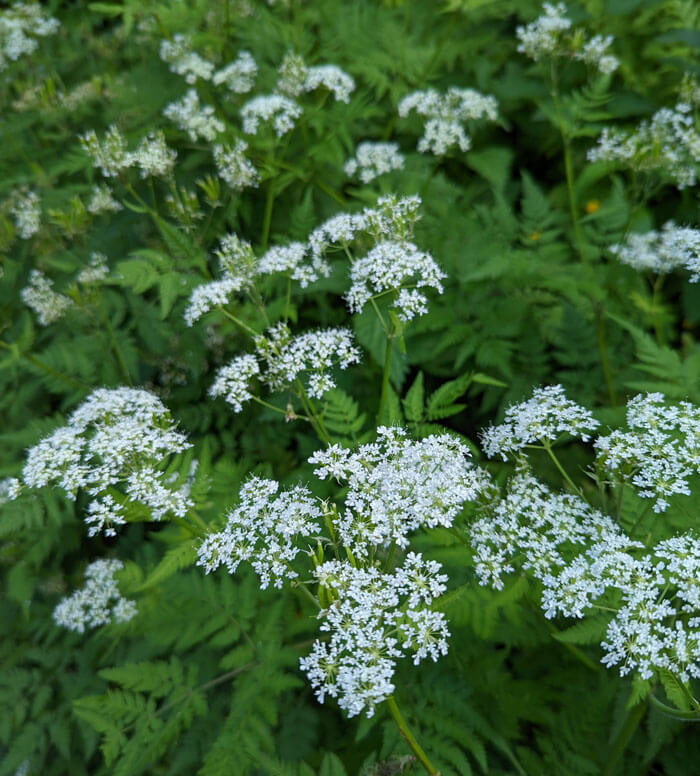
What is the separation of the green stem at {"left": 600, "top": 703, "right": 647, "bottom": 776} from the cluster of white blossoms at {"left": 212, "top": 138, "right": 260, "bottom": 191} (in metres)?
4.14

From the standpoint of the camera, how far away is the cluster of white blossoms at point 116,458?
2.96m

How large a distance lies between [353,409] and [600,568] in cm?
165

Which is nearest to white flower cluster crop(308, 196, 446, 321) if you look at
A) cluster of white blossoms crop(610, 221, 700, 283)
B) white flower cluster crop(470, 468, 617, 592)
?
white flower cluster crop(470, 468, 617, 592)

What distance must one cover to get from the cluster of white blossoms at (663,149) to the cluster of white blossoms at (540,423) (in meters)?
2.26

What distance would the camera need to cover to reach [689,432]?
2816mm

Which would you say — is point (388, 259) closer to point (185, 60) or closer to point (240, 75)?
point (240, 75)

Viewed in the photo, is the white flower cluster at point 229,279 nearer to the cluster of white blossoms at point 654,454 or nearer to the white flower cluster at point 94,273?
the white flower cluster at point 94,273

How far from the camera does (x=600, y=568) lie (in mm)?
2541

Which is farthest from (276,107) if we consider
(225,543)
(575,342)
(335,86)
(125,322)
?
(225,543)

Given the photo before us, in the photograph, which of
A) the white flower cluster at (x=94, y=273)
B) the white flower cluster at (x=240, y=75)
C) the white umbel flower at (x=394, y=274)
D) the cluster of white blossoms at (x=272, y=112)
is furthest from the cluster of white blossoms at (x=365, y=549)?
the white flower cluster at (x=240, y=75)

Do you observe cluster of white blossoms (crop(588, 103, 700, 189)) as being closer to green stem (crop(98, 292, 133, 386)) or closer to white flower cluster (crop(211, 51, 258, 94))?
white flower cluster (crop(211, 51, 258, 94))

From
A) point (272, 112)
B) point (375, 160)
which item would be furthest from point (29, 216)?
point (375, 160)

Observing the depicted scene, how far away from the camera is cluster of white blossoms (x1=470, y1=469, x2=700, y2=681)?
96.3 inches

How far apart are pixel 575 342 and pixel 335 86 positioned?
2.88 m
